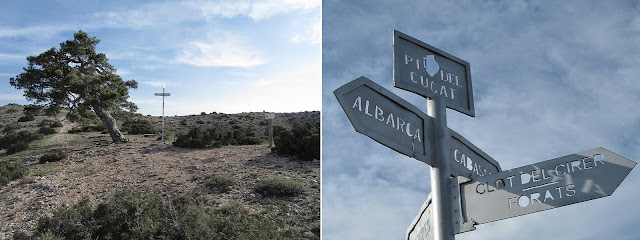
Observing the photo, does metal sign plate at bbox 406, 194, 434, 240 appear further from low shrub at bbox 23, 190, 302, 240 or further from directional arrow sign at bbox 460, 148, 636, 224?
low shrub at bbox 23, 190, 302, 240

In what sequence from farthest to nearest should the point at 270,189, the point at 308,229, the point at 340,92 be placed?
the point at 270,189 → the point at 308,229 → the point at 340,92

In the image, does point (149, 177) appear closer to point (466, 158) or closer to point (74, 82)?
point (74, 82)

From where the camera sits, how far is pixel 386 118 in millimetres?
1637

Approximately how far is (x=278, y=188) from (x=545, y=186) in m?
9.58

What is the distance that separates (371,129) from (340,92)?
17cm

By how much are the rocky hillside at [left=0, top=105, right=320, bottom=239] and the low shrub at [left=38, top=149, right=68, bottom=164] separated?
0.58ft

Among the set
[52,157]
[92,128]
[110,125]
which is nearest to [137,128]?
[92,128]

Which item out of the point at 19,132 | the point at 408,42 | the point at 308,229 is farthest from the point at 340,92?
the point at 19,132

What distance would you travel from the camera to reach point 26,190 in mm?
11305

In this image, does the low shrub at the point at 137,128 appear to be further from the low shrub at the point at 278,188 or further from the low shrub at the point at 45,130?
the low shrub at the point at 278,188

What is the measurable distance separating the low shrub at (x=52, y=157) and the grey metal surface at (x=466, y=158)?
14774mm

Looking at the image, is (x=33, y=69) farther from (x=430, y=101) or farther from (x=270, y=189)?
(x=430, y=101)

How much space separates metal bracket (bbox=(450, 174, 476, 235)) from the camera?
1.63 metres

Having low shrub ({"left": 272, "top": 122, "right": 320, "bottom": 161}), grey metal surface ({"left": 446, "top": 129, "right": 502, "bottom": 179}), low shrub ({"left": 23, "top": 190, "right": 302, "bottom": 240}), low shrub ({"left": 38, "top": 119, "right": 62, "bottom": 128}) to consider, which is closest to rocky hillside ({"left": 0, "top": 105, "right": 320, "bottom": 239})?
low shrub ({"left": 272, "top": 122, "right": 320, "bottom": 161})
